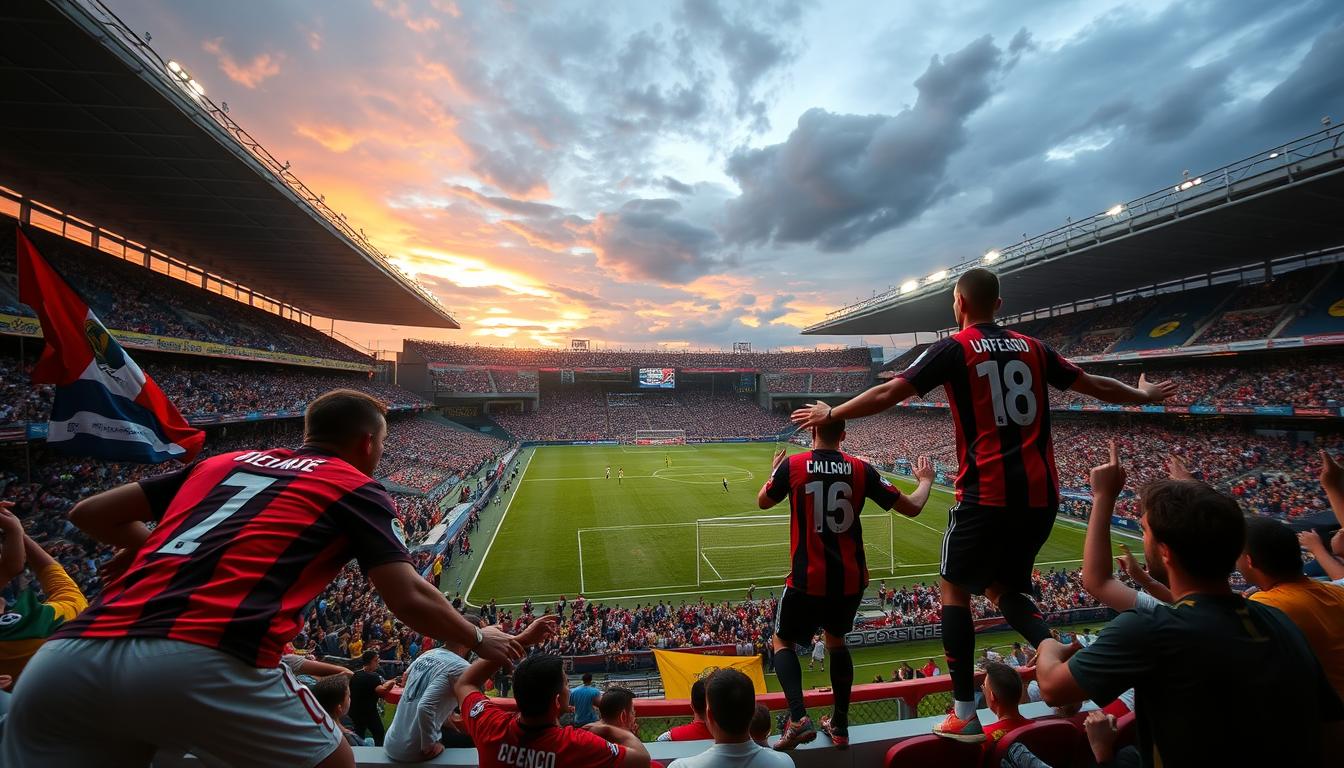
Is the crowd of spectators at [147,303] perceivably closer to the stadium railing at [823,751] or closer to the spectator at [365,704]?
the spectator at [365,704]

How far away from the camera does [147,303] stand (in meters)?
27.2

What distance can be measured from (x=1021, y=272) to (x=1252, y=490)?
16864 millimetres

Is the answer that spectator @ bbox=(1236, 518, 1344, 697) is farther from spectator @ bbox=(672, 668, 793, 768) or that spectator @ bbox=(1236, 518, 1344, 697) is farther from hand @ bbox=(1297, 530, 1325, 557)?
spectator @ bbox=(672, 668, 793, 768)

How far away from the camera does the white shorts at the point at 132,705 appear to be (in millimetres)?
1645

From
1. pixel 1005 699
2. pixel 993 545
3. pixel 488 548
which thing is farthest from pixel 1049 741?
pixel 488 548

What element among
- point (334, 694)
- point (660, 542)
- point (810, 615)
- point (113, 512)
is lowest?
point (660, 542)

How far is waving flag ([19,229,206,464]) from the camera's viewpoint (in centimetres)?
618

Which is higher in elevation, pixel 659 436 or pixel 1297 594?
pixel 1297 594

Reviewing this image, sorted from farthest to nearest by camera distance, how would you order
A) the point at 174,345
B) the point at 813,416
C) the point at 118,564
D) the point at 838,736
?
1. the point at 174,345
2. the point at 813,416
3. the point at 838,736
4. the point at 118,564

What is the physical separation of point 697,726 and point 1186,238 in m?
37.3

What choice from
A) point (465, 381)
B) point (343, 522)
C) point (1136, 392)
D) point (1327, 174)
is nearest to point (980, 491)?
point (1136, 392)

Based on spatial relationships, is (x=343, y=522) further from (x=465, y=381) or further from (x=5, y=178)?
(x=465, y=381)

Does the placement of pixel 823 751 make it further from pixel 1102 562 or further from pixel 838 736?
pixel 1102 562

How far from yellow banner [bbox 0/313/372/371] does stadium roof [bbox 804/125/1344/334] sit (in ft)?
134
